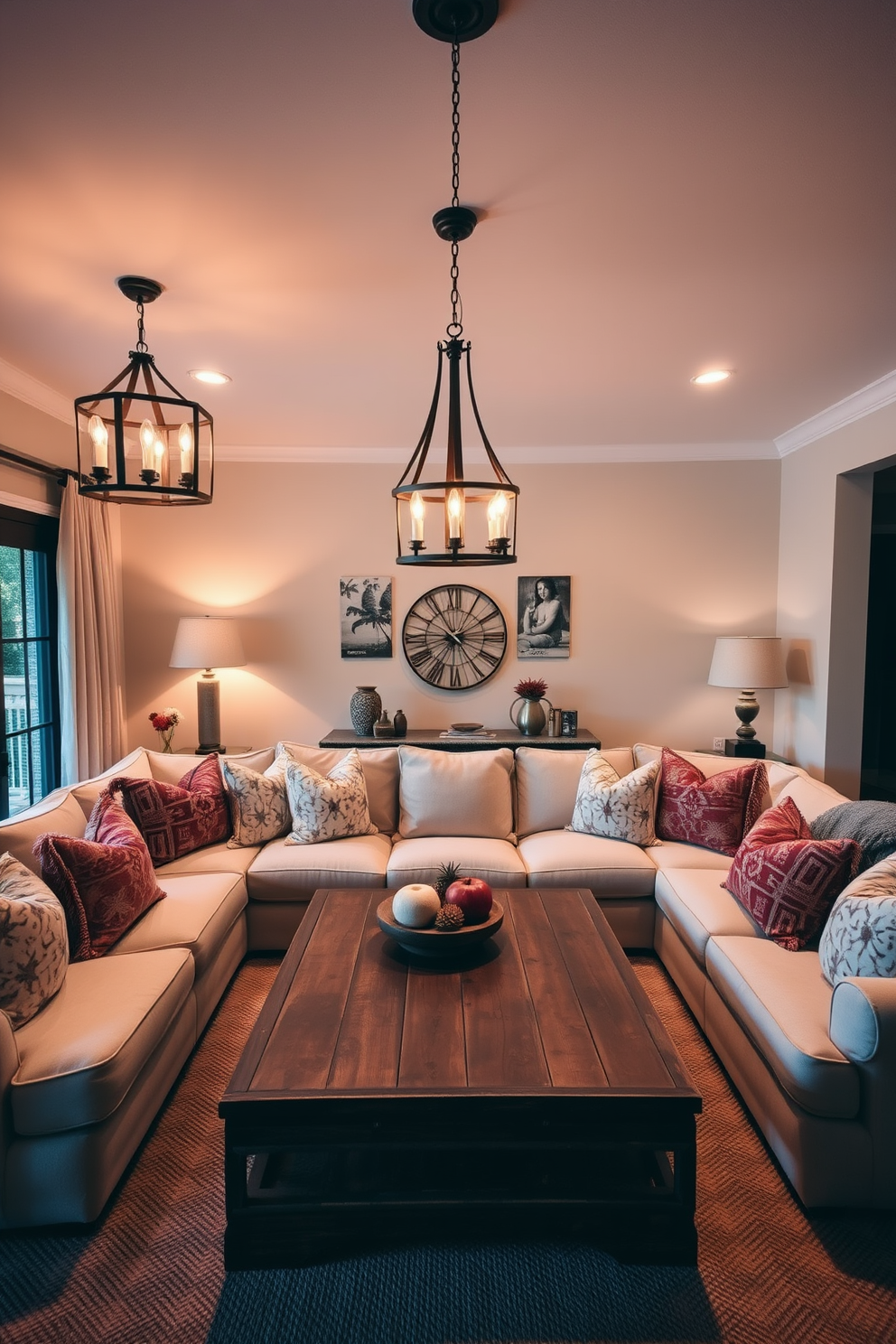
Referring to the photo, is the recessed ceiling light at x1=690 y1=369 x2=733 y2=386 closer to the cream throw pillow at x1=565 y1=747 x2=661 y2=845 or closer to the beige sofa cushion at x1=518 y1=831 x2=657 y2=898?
the cream throw pillow at x1=565 y1=747 x2=661 y2=845

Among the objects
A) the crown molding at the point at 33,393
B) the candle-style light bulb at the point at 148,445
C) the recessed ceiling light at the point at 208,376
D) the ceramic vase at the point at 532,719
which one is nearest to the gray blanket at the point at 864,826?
the ceramic vase at the point at 532,719

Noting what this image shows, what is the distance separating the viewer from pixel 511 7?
4.40 ft

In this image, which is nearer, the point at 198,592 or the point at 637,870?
the point at 637,870

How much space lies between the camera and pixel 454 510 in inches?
68.8

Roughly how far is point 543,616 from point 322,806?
2.17 m

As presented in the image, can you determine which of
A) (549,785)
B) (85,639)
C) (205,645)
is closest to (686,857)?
(549,785)

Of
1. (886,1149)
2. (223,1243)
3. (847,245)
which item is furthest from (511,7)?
(223,1243)

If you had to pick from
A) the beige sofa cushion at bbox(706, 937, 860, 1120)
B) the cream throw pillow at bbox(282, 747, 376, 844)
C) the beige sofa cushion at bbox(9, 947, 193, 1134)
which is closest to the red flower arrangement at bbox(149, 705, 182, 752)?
the cream throw pillow at bbox(282, 747, 376, 844)

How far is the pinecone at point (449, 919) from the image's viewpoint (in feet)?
7.14

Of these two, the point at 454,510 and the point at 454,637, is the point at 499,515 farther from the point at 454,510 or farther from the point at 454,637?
the point at 454,637

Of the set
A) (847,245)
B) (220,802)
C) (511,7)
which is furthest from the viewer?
(220,802)

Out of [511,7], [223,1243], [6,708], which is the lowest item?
[223,1243]

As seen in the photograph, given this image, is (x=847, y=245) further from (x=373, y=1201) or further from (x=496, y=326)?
(x=373, y=1201)

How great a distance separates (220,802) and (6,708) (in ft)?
3.95
